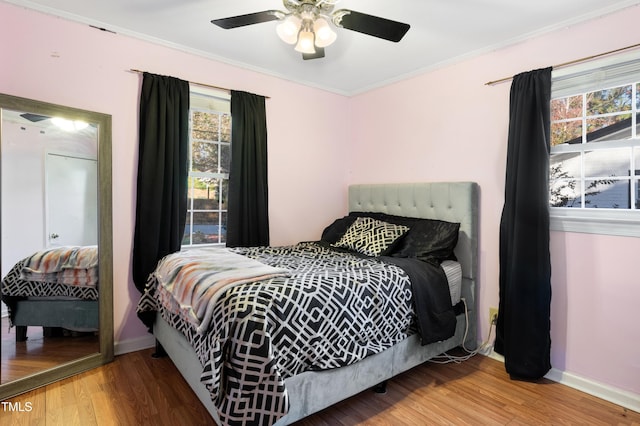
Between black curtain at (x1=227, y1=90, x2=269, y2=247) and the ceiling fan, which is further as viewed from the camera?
black curtain at (x1=227, y1=90, x2=269, y2=247)

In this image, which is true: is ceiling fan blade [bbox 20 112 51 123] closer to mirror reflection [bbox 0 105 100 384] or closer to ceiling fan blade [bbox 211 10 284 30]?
Answer: mirror reflection [bbox 0 105 100 384]

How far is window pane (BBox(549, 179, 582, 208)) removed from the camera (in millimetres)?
2439

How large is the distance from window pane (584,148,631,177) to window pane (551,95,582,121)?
0.31m

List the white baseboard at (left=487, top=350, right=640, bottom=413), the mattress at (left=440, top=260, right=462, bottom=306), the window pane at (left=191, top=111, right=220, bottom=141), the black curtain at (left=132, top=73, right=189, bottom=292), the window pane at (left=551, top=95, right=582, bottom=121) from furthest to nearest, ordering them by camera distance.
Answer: the window pane at (left=191, top=111, right=220, bottom=141) < the black curtain at (left=132, top=73, right=189, bottom=292) < the mattress at (left=440, top=260, right=462, bottom=306) < the window pane at (left=551, top=95, right=582, bottom=121) < the white baseboard at (left=487, top=350, right=640, bottom=413)

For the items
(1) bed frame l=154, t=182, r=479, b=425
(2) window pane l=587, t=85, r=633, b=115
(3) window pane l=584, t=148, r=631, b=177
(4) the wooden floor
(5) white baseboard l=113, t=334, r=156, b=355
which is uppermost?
(2) window pane l=587, t=85, r=633, b=115

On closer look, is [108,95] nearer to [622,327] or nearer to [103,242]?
[103,242]

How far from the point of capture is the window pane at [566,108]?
7.97 ft

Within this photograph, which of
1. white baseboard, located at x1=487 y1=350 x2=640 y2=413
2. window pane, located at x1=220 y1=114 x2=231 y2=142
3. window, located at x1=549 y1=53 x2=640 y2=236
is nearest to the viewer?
white baseboard, located at x1=487 y1=350 x2=640 y2=413

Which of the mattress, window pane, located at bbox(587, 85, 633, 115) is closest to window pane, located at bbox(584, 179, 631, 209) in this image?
window pane, located at bbox(587, 85, 633, 115)

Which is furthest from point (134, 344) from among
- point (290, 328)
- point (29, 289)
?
point (290, 328)

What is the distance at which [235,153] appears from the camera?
309cm

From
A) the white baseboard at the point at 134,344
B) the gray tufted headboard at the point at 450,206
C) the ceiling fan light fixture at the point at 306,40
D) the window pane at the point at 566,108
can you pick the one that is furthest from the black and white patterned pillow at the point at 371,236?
the white baseboard at the point at 134,344

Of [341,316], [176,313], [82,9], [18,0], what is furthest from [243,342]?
[18,0]

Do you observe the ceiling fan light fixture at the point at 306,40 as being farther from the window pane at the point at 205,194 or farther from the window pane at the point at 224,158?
the window pane at the point at 205,194
